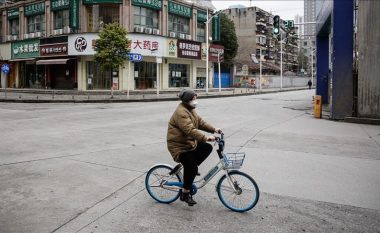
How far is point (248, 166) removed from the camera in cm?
737

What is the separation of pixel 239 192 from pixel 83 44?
3323 cm

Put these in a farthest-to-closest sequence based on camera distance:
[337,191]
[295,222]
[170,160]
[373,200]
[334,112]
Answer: [334,112], [170,160], [337,191], [373,200], [295,222]

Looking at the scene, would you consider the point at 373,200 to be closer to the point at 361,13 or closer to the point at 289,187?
the point at 289,187

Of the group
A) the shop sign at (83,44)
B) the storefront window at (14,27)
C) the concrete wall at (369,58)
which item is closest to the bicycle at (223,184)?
the concrete wall at (369,58)

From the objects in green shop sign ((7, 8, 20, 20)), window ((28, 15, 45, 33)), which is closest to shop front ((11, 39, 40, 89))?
window ((28, 15, 45, 33))

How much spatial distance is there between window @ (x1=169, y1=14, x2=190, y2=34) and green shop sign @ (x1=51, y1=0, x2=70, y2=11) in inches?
423

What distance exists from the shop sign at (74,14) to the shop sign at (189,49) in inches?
421

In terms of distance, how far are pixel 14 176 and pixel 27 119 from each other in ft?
30.9

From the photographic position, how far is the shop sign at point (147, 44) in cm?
3644

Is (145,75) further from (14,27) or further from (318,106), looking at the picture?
(318,106)

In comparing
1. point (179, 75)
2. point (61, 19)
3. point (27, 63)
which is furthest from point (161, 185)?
point (27, 63)

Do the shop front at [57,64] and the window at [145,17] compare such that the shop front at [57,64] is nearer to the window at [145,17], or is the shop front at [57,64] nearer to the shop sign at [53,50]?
the shop sign at [53,50]

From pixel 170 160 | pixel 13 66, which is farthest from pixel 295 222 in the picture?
pixel 13 66

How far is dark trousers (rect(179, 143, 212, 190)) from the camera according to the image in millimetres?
4953
